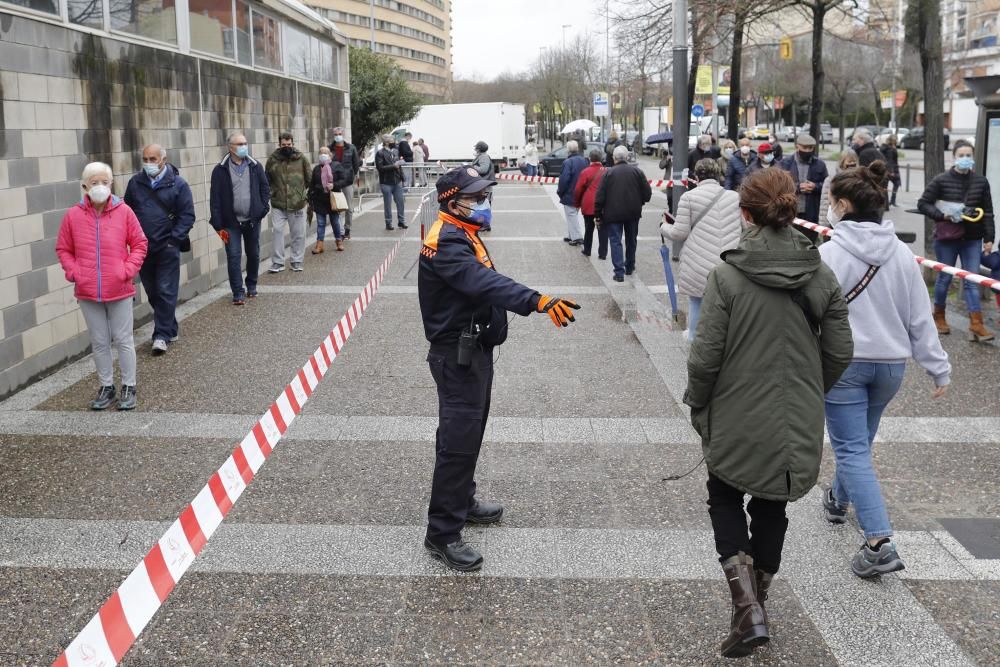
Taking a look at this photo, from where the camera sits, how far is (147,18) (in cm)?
1080

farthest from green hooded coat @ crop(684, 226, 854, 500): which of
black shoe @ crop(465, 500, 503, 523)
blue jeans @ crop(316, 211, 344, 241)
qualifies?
blue jeans @ crop(316, 211, 344, 241)

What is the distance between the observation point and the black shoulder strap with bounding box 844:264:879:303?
14.6ft

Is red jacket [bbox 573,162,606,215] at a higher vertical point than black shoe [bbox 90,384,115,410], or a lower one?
higher

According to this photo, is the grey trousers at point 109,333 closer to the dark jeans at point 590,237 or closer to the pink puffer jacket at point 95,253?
the pink puffer jacket at point 95,253

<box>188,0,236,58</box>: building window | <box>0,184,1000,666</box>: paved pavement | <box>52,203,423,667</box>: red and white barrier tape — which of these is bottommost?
<box>0,184,1000,666</box>: paved pavement

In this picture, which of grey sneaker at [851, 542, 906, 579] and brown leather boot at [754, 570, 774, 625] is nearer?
brown leather boot at [754, 570, 774, 625]

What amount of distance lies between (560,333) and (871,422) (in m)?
5.30

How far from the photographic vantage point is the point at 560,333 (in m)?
9.80

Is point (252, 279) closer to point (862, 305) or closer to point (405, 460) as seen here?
point (405, 460)

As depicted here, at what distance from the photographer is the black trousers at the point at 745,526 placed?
12.5 ft

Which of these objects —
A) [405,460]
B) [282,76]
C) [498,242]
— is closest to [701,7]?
[498,242]

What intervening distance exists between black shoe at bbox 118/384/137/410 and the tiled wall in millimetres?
1057

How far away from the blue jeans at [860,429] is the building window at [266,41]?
12352 mm

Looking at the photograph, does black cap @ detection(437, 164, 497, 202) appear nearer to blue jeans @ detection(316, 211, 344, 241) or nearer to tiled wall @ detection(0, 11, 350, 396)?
tiled wall @ detection(0, 11, 350, 396)
